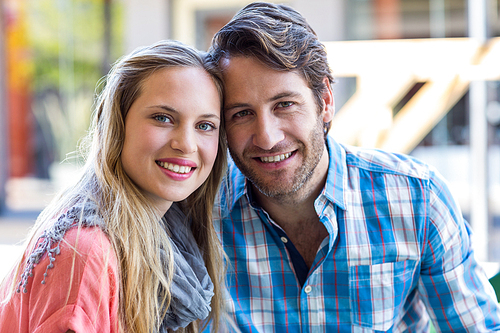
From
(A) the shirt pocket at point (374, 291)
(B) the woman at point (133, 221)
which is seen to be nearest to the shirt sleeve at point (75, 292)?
(B) the woman at point (133, 221)

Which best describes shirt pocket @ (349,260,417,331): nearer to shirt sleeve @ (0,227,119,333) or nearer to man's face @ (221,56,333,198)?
man's face @ (221,56,333,198)

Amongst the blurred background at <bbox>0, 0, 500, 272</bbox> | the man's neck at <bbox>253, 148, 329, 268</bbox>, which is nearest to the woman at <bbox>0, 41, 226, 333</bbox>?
the man's neck at <bbox>253, 148, 329, 268</bbox>

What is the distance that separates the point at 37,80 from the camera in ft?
16.8

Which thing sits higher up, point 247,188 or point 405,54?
point 405,54

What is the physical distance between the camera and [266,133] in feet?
4.67

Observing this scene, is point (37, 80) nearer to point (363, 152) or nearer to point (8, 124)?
point (8, 124)

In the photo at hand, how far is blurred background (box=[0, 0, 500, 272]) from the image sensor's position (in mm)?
2994

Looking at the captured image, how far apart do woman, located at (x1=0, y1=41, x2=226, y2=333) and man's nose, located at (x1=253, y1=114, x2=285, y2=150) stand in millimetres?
122

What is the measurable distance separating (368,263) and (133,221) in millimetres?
749

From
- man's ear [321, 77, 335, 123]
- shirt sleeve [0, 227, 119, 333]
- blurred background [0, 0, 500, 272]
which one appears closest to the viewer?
shirt sleeve [0, 227, 119, 333]

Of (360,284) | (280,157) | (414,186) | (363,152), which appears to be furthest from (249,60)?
(360,284)

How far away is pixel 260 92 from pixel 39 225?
0.70 metres

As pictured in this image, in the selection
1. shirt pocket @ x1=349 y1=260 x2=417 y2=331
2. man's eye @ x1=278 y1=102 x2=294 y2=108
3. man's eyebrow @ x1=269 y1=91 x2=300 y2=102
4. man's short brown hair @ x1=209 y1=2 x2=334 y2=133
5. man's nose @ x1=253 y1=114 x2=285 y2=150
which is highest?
man's short brown hair @ x1=209 y1=2 x2=334 y2=133

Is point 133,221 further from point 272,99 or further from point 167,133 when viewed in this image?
point 272,99
